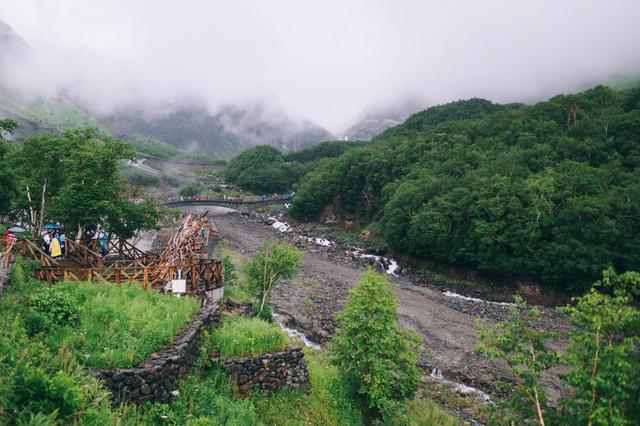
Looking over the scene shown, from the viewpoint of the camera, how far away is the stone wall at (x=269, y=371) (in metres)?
12.8

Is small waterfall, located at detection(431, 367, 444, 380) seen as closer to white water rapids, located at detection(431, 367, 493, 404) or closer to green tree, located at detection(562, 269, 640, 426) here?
white water rapids, located at detection(431, 367, 493, 404)

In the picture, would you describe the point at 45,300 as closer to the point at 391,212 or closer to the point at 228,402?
the point at 228,402

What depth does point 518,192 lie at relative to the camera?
46.8 m

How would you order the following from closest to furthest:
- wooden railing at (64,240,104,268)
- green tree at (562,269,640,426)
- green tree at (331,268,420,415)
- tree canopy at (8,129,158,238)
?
green tree at (562,269,640,426), green tree at (331,268,420,415), wooden railing at (64,240,104,268), tree canopy at (8,129,158,238)

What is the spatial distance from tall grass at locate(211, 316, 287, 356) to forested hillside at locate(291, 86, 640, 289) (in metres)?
36.7

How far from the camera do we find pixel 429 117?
443 feet

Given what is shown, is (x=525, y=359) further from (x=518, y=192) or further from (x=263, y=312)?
(x=518, y=192)

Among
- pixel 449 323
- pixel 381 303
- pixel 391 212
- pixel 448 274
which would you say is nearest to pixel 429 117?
pixel 391 212

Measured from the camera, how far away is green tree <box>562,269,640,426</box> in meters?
8.67

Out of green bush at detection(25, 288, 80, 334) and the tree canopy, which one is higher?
the tree canopy

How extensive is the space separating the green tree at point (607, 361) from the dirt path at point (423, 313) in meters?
13.7

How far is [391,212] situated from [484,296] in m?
21.0

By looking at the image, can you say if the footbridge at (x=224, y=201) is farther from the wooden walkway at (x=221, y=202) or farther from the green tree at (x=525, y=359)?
the green tree at (x=525, y=359)

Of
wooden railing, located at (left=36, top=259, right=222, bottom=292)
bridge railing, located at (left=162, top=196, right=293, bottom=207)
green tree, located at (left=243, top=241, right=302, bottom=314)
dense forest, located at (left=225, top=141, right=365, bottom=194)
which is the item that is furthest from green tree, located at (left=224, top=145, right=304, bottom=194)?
wooden railing, located at (left=36, top=259, right=222, bottom=292)
